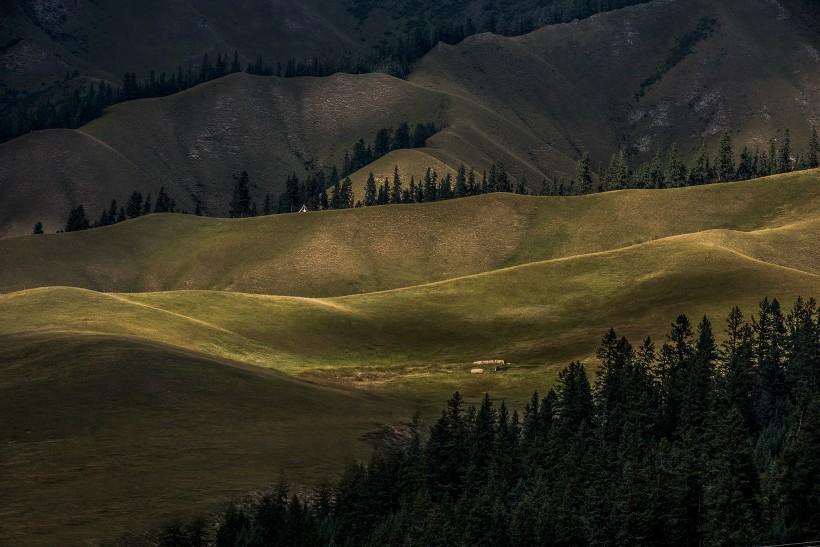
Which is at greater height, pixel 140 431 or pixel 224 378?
pixel 224 378

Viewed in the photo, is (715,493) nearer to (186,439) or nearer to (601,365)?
(186,439)

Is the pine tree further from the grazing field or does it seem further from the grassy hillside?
the grazing field

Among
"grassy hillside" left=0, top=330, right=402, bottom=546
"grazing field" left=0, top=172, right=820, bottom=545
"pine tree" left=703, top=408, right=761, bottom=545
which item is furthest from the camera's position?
"grazing field" left=0, top=172, right=820, bottom=545

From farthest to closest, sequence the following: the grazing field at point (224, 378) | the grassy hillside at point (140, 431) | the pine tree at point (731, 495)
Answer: the grazing field at point (224, 378) → the grassy hillside at point (140, 431) → the pine tree at point (731, 495)

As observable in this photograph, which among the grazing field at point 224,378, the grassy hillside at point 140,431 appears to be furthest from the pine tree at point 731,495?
the grazing field at point 224,378

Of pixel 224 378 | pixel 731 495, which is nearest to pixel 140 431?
pixel 224 378

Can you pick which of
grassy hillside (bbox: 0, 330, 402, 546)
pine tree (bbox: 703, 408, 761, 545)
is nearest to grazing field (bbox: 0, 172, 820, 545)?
grassy hillside (bbox: 0, 330, 402, 546)

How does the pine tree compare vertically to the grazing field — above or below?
below

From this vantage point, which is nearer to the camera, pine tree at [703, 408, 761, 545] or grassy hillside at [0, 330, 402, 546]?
pine tree at [703, 408, 761, 545]

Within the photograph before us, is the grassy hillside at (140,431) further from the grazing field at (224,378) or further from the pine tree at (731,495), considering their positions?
the pine tree at (731,495)

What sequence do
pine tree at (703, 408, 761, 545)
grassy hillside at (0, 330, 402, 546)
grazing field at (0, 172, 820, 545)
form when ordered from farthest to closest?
grazing field at (0, 172, 820, 545) < grassy hillside at (0, 330, 402, 546) < pine tree at (703, 408, 761, 545)

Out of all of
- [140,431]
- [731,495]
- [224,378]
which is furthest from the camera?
[224,378]

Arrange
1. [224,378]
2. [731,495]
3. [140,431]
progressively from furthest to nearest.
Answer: [224,378]
[140,431]
[731,495]

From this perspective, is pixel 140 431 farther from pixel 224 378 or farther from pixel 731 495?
pixel 731 495
